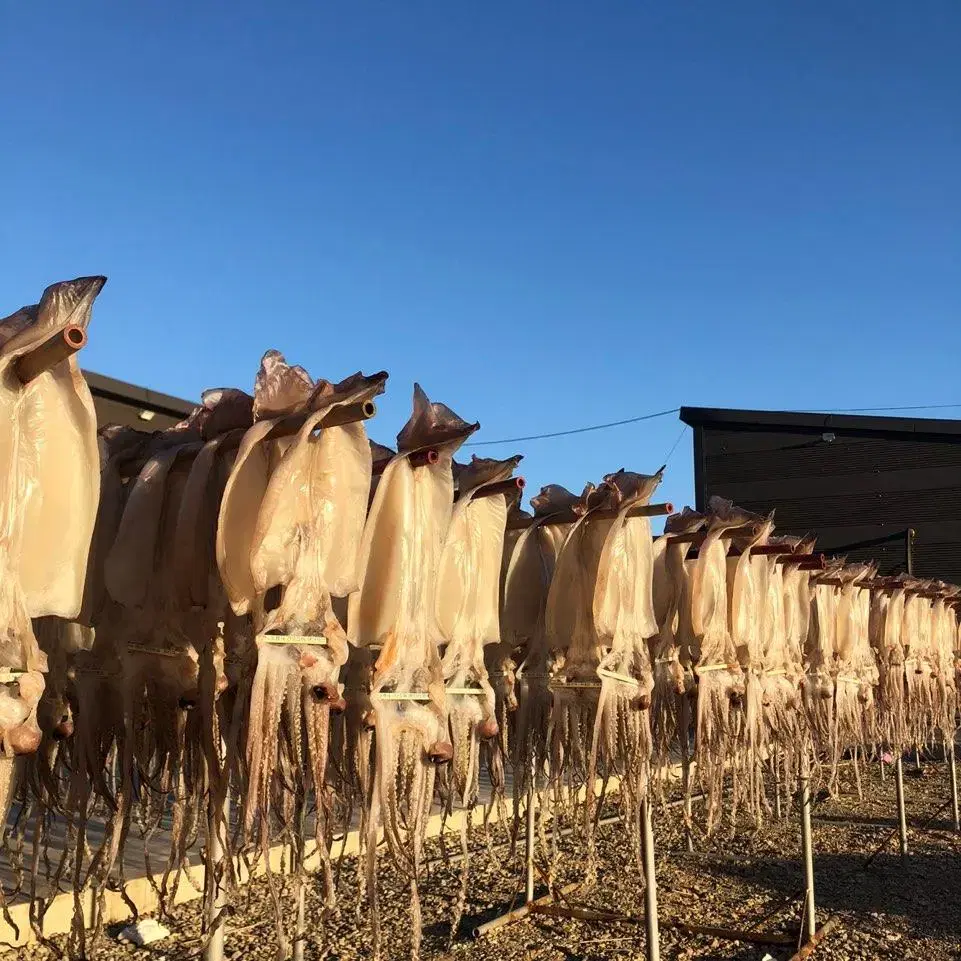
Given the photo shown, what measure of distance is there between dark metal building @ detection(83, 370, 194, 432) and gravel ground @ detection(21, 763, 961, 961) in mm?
7174

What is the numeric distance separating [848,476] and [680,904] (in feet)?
53.0

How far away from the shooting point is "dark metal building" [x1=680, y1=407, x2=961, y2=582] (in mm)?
21266

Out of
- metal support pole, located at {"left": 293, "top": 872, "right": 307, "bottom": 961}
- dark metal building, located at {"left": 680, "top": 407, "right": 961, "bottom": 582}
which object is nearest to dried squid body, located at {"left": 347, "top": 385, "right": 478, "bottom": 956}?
metal support pole, located at {"left": 293, "top": 872, "right": 307, "bottom": 961}

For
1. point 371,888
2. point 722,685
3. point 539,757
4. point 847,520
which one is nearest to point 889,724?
point 722,685

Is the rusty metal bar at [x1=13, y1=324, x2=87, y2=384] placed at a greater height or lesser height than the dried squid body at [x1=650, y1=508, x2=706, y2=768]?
greater

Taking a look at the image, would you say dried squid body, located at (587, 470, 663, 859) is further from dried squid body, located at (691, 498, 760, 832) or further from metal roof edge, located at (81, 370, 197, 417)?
metal roof edge, located at (81, 370, 197, 417)

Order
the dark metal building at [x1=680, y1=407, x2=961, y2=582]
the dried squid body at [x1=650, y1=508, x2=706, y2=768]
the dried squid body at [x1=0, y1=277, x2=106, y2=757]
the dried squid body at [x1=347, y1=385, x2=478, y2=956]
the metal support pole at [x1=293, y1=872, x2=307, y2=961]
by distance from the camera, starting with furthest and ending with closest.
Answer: the dark metal building at [x1=680, y1=407, x2=961, y2=582] → the dried squid body at [x1=650, y1=508, x2=706, y2=768] → the metal support pole at [x1=293, y1=872, x2=307, y2=961] → the dried squid body at [x1=347, y1=385, x2=478, y2=956] → the dried squid body at [x1=0, y1=277, x2=106, y2=757]

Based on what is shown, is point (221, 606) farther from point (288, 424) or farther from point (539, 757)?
point (539, 757)

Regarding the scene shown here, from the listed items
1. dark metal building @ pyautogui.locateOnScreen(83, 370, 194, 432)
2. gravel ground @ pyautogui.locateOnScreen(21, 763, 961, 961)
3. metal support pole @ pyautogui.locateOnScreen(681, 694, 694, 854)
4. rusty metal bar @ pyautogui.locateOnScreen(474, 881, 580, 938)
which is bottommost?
gravel ground @ pyautogui.locateOnScreen(21, 763, 961, 961)

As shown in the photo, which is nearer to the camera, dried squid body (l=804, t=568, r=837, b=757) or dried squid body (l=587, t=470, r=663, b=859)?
dried squid body (l=587, t=470, r=663, b=859)

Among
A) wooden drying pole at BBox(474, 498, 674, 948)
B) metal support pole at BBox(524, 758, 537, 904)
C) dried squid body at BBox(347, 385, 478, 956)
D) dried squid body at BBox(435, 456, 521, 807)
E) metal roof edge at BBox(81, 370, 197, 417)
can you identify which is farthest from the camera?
metal roof edge at BBox(81, 370, 197, 417)

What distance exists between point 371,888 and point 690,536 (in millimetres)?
3033

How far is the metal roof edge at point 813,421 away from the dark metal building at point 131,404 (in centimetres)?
1374

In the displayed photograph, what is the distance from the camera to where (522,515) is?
4723 mm
